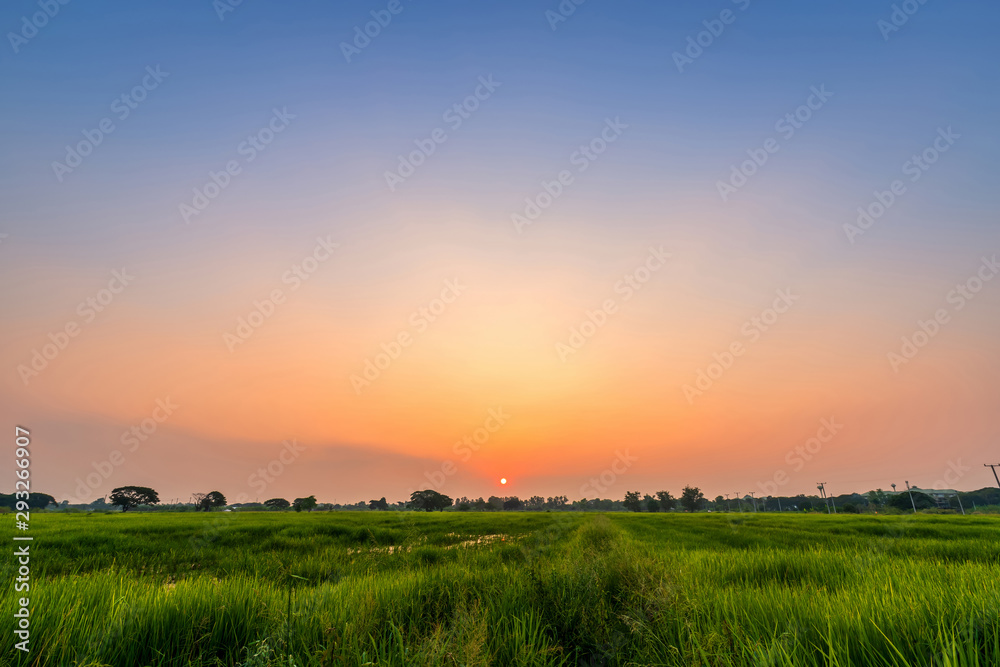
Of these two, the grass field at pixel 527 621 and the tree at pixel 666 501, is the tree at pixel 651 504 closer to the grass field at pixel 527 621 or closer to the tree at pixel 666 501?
the tree at pixel 666 501

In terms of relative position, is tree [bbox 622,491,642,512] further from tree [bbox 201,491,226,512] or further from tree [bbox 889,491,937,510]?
tree [bbox 201,491,226,512]

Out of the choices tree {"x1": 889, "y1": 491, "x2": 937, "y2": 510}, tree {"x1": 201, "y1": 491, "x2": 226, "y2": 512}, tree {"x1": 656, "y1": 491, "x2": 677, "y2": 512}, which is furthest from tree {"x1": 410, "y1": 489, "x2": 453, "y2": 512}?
tree {"x1": 889, "y1": 491, "x2": 937, "y2": 510}

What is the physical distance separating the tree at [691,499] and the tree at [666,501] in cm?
426

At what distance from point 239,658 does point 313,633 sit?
0.69 meters

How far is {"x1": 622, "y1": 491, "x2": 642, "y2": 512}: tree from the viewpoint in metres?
170

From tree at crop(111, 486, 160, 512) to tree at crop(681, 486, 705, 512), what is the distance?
616ft

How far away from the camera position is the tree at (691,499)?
564 feet

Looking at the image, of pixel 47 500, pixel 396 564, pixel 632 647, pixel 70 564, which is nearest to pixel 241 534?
pixel 70 564

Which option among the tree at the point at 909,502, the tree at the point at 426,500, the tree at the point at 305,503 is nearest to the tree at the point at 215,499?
the tree at the point at 305,503

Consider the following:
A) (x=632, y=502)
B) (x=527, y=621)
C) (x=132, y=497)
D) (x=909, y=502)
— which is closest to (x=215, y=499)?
(x=132, y=497)

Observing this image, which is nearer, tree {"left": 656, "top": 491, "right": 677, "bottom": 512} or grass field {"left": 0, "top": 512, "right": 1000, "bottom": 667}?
grass field {"left": 0, "top": 512, "right": 1000, "bottom": 667}

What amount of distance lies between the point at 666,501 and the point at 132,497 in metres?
186

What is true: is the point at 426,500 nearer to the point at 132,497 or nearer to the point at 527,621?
the point at 132,497

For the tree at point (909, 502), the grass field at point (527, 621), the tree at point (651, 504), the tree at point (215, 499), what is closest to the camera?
the grass field at point (527, 621)
